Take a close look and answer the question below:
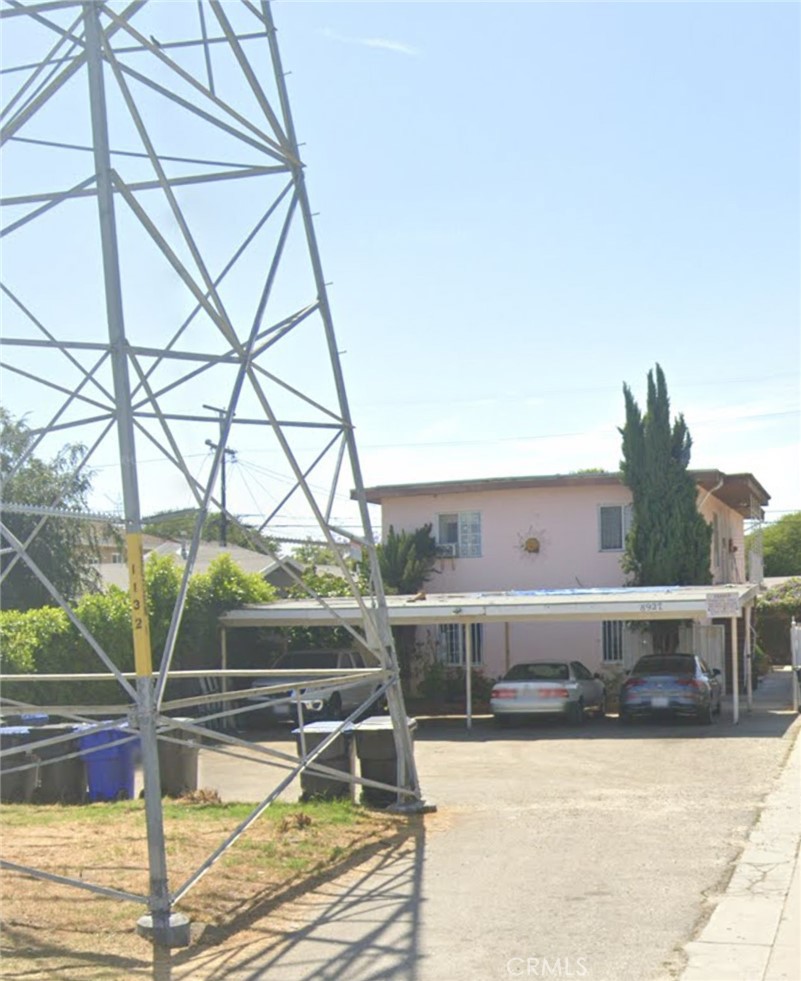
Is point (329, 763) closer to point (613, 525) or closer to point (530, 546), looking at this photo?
point (530, 546)

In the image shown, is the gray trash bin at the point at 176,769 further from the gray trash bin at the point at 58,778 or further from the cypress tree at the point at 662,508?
the cypress tree at the point at 662,508

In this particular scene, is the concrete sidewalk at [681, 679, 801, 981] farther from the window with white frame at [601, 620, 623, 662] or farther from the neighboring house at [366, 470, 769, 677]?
the neighboring house at [366, 470, 769, 677]

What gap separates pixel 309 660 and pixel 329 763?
13649 millimetres

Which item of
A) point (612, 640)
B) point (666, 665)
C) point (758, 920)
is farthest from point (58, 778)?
point (612, 640)

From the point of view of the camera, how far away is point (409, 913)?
29.6 ft

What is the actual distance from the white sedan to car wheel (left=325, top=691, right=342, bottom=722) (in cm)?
316

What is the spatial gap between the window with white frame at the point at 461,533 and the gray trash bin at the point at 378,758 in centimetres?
1983

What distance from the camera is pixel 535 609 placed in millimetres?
24828

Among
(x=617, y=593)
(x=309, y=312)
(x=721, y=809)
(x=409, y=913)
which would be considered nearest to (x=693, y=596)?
(x=617, y=593)

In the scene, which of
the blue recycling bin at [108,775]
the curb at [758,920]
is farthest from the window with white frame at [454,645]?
the curb at [758,920]

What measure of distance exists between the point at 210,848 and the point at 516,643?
21466 mm

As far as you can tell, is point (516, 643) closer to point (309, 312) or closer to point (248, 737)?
point (248, 737)

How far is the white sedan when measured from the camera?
24.1m

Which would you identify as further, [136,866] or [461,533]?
[461,533]
